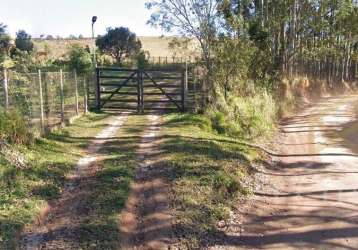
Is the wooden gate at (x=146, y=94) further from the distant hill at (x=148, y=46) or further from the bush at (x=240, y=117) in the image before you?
the distant hill at (x=148, y=46)

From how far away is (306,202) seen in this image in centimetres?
874

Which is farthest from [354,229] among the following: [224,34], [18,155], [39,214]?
[224,34]

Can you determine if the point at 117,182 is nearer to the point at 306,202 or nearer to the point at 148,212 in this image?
the point at 148,212

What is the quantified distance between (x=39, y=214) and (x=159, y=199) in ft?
6.63

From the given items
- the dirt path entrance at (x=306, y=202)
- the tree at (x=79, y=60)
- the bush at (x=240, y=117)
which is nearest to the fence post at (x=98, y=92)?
the bush at (x=240, y=117)

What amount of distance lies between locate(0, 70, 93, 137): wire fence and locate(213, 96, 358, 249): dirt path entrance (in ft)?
17.9

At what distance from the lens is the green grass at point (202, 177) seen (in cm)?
697

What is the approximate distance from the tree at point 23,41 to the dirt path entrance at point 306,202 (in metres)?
38.1

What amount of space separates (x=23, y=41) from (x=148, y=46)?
106ft

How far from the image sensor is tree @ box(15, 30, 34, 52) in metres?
47.4

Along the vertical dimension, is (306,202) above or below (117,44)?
below

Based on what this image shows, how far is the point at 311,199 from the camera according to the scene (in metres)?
8.94

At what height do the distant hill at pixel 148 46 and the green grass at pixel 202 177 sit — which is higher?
the distant hill at pixel 148 46

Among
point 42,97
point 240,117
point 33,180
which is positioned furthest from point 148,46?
point 33,180
